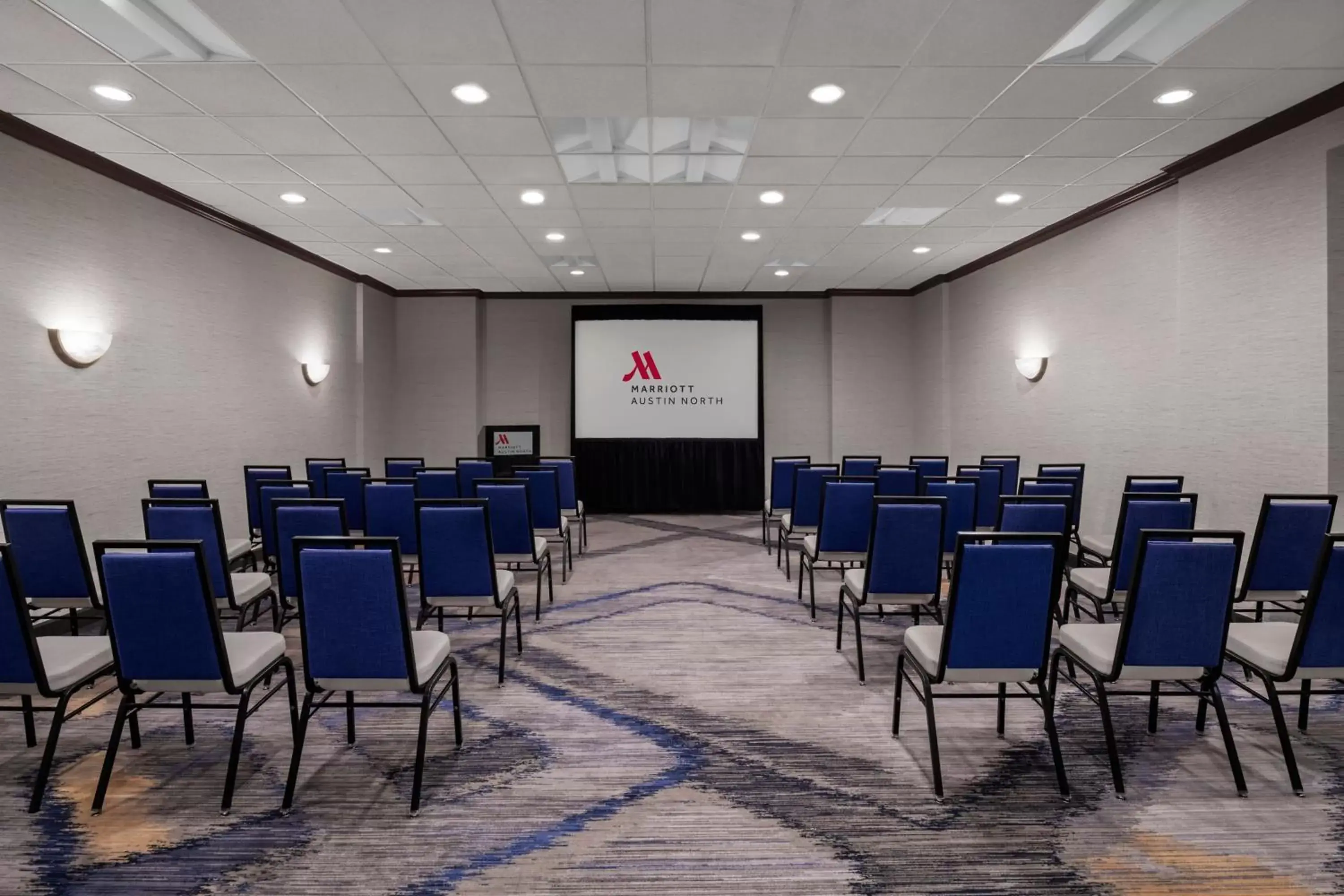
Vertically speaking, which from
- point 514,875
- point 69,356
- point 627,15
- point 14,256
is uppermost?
point 627,15

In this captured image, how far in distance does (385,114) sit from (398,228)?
2873 millimetres

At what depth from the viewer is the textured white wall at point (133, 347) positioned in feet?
14.5

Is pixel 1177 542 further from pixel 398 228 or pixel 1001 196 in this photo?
pixel 398 228

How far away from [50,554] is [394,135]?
312cm

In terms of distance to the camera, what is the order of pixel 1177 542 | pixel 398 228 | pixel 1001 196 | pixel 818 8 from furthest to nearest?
pixel 398 228, pixel 1001 196, pixel 818 8, pixel 1177 542

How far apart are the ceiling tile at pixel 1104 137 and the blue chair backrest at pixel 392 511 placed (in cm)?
505

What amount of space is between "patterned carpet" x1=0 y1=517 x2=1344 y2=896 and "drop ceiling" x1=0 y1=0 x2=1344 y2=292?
331 centimetres

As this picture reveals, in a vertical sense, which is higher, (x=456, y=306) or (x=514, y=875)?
(x=456, y=306)

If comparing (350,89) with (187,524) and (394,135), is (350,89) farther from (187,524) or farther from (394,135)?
(187,524)

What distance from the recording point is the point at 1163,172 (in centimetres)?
538

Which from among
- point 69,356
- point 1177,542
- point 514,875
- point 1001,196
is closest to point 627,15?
point 1177,542

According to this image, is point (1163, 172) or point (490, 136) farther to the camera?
point (1163, 172)

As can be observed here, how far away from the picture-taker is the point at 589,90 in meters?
3.89

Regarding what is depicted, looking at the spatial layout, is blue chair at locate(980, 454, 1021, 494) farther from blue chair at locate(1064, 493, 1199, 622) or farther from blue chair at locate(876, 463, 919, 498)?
blue chair at locate(1064, 493, 1199, 622)
